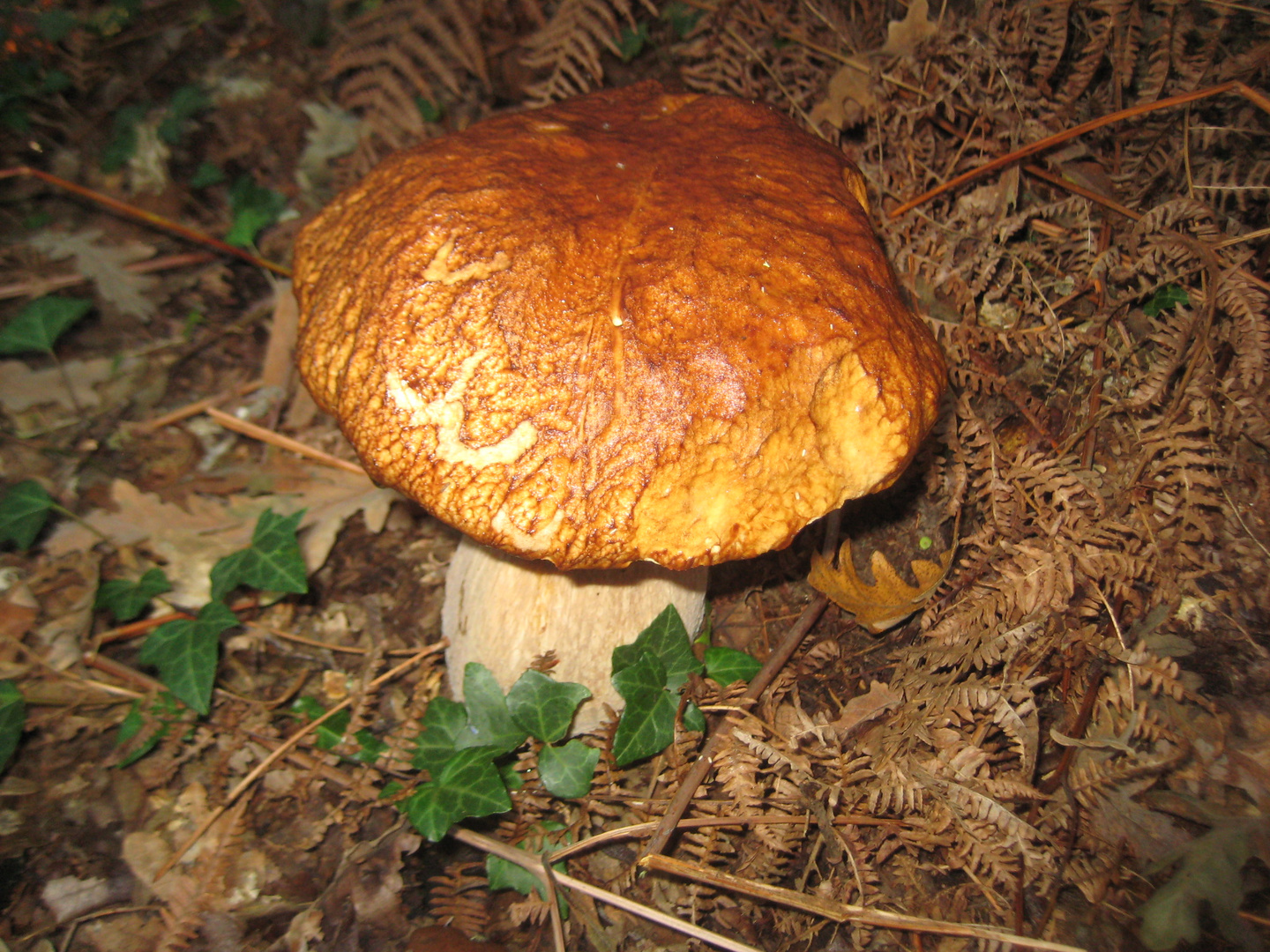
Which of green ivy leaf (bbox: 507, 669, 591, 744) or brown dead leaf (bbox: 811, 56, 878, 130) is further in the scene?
brown dead leaf (bbox: 811, 56, 878, 130)

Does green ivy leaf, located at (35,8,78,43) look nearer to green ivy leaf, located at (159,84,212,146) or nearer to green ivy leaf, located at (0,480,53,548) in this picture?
green ivy leaf, located at (159,84,212,146)

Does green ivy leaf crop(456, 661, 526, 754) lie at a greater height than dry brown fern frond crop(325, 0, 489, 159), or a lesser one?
lesser

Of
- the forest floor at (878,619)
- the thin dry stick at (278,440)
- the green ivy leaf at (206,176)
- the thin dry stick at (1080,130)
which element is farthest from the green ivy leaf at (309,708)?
the green ivy leaf at (206,176)

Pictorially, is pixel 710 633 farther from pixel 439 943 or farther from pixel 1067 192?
pixel 1067 192

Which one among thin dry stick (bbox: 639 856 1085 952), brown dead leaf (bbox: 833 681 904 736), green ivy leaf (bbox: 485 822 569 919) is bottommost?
green ivy leaf (bbox: 485 822 569 919)

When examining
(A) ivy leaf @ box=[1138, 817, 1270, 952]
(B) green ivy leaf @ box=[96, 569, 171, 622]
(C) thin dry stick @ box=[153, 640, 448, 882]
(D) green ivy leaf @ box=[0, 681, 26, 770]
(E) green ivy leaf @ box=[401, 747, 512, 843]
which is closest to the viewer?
(A) ivy leaf @ box=[1138, 817, 1270, 952]

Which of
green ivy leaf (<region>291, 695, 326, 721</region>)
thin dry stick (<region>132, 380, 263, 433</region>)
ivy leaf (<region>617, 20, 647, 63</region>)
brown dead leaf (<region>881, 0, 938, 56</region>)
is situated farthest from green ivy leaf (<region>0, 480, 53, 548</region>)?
brown dead leaf (<region>881, 0, 938, 56</region>)
